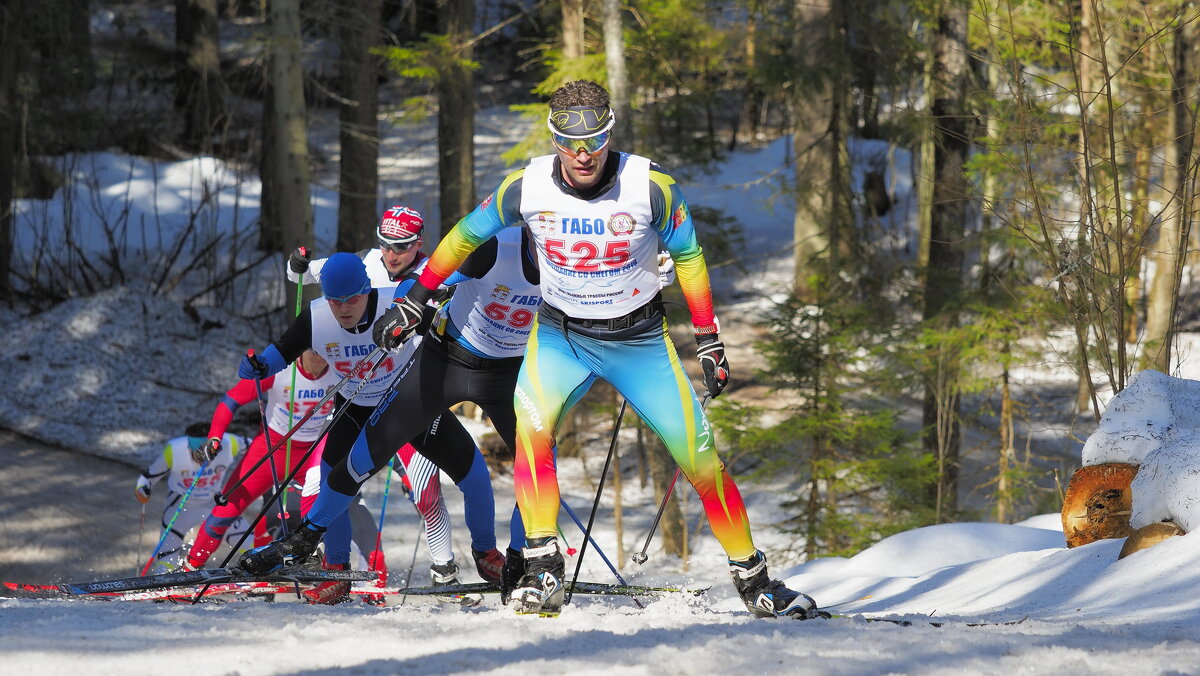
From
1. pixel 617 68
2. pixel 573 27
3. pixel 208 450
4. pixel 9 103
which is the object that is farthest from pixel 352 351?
pixel 9 103

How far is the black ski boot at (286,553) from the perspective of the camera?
629cm

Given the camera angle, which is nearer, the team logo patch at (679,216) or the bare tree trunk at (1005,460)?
the team logo patch at (679,216)

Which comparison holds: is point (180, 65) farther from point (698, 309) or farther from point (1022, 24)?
point (698, 309)

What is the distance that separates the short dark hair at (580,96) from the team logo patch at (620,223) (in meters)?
0.47

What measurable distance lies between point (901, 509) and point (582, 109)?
10.8 m

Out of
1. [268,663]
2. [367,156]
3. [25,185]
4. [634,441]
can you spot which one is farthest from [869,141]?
[268,663]

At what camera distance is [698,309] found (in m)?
5.32

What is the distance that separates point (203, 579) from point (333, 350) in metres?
1.55

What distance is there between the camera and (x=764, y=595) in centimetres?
511

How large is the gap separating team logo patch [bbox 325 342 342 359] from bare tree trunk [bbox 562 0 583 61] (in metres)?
8.68

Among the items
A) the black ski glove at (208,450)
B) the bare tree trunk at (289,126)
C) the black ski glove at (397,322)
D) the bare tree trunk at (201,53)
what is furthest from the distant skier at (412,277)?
Answer: the bare tree trunk at (201,53)

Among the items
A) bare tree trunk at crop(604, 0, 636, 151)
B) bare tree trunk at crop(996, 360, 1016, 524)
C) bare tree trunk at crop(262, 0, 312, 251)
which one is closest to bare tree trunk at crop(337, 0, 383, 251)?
bare tree trunk at crop(262, 0, 312, 251)

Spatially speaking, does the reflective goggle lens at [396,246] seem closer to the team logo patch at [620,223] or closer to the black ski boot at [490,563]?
the black ski boot at [490,563]

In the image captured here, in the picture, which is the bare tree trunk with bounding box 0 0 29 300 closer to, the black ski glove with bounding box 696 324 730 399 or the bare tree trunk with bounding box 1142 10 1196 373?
the black ski glove with bounding box 696 324 730 399
